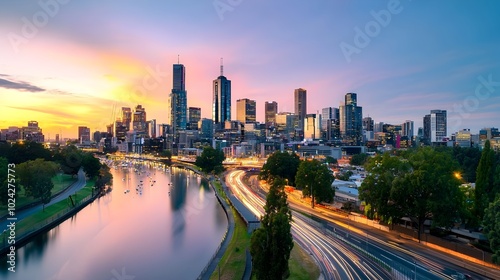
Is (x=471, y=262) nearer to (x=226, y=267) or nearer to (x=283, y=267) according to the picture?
(x=283, y=267)

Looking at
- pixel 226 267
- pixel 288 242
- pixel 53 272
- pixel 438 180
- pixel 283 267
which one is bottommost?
pixel 53 272

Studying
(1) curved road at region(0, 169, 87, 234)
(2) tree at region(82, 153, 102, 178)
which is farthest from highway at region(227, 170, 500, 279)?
(2) tree at region(82, 153, 102, 178)

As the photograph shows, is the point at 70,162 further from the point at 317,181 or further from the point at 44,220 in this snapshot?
the point at 317,181

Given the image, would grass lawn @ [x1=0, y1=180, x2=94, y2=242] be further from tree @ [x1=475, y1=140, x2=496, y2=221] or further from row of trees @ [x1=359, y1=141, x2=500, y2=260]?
tree @ [x1=475, y1=140, x2=496, y2=221]

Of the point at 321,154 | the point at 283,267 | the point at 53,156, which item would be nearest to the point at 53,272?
the point at 283,267

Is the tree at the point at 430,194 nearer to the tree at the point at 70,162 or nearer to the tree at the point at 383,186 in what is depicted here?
the tree at the point at 383,186

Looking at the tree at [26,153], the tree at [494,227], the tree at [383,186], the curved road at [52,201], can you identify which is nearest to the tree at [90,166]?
the curved road at [52,201]
